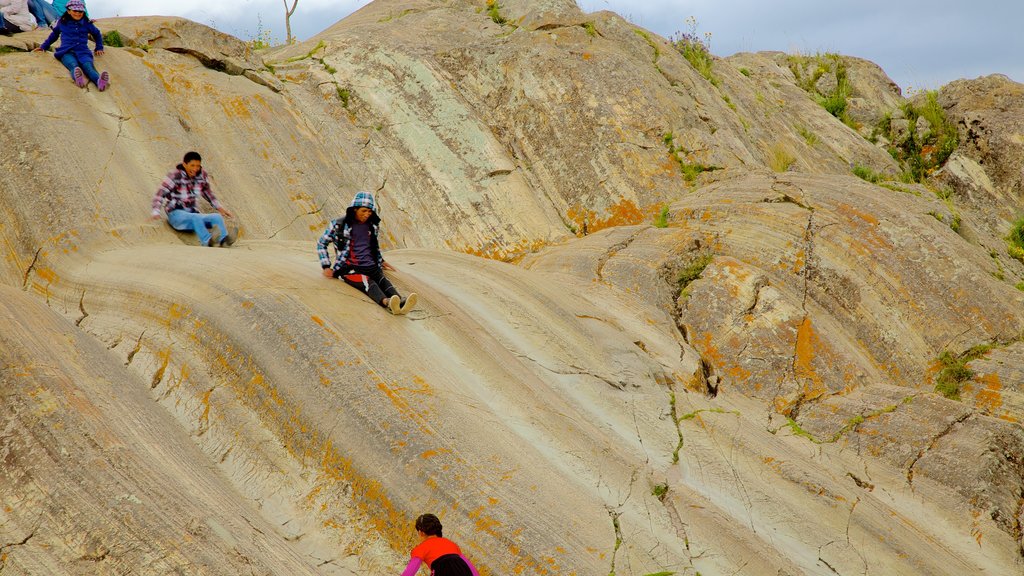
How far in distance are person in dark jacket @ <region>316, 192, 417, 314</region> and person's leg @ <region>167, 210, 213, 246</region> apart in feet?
6.68

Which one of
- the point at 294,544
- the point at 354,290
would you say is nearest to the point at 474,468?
the point at 294,544

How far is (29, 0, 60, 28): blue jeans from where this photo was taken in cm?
1169

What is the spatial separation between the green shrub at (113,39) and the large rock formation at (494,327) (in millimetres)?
252

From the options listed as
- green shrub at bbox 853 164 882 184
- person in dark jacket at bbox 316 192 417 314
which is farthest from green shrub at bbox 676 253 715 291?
green shrub at bbox 853 164 882 184

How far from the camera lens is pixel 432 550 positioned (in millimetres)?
5184

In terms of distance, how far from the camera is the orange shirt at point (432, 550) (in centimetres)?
516

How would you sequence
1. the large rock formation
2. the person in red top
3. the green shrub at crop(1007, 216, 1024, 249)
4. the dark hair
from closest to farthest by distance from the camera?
the person in red top, the dark hair, the large rock formation, the green shrub at crop(1007, 216, 1024, 249)

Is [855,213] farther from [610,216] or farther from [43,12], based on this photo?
[43,12]

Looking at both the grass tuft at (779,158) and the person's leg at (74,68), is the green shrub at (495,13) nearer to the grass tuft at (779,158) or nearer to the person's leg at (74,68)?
the grass tuft at (779,158)

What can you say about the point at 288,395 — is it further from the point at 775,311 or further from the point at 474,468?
the point at 775,311

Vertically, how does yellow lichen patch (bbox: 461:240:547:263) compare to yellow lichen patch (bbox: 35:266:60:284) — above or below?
above

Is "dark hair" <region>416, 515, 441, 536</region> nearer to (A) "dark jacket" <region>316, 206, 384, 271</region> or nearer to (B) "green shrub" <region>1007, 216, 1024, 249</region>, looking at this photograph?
(A) "dark jacket" <region>316, 206, 384, 271</region>

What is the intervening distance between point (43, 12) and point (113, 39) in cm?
105

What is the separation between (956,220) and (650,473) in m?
7.08
